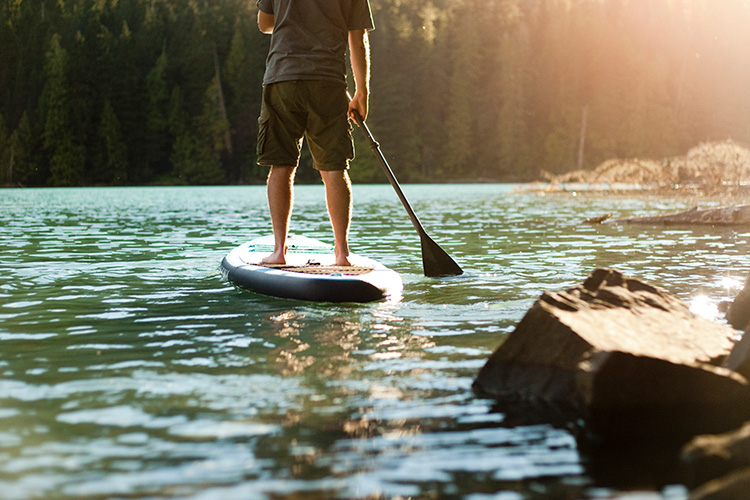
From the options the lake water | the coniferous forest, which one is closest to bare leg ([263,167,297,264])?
the lake water

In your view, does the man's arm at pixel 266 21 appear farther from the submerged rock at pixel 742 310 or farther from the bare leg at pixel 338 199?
the submerged rock at pixel 742 310

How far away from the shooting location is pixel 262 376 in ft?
11.2

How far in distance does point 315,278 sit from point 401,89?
5616 centimetres

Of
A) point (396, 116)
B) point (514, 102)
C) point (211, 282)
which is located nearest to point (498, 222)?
point (211, 282)

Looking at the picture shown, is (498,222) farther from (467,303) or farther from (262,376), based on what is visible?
(262,376)

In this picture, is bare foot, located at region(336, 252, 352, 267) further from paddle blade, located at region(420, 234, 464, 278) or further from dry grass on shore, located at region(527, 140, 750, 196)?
dry grass on shore, located at region(527, 140, 750, 196)

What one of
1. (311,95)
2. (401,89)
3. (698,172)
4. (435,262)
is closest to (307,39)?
(311,95)

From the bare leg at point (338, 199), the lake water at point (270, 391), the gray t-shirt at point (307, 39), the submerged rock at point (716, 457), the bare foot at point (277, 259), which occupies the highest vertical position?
the gray t-shirt at point (307, 39)

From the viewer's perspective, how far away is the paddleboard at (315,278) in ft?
17.1

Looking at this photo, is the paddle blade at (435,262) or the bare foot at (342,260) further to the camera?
the paddle blade at (435,262)

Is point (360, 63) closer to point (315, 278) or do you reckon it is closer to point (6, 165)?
point (315, 278)

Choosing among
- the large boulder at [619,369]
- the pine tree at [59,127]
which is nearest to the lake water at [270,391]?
the large boulder at [619,369]

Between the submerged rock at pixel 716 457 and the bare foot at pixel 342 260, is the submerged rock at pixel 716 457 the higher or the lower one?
the lower one

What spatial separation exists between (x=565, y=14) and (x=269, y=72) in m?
65.9
